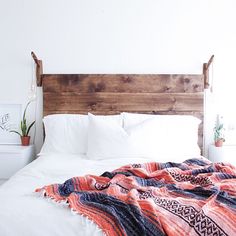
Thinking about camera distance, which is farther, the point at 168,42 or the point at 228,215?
the point at 168,42

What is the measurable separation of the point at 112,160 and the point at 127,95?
0.88m

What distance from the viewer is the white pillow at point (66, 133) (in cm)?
257

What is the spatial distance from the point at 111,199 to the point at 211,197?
42 centimetres

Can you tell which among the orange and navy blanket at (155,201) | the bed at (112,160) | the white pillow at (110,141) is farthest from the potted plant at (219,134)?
the orange and navy blanket at (155,201)

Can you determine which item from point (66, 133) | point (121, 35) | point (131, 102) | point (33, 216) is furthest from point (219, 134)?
point (33, 216)

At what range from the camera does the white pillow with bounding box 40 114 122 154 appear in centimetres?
257

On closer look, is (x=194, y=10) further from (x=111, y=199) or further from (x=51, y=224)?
(x=51, y=224)

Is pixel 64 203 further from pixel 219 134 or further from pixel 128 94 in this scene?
pixel 219 134

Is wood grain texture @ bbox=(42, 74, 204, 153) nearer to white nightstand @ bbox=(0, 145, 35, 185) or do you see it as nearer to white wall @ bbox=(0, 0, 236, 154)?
white wall @ bbox=(0, 0, 236, 154)

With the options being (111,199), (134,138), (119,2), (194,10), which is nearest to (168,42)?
(194,10)

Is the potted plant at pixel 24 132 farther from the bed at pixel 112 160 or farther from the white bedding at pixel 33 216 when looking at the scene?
the white bedding at pixel 33 216

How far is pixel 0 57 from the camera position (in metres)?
3.02

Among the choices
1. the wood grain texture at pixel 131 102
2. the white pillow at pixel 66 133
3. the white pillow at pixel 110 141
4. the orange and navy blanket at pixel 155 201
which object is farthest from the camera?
the wood grain texture at pixel 131 102

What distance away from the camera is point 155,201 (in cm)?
114
